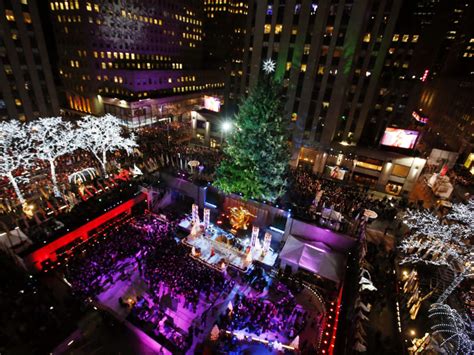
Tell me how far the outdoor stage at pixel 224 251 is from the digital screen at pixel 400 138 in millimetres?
19203

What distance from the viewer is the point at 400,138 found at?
26219mm

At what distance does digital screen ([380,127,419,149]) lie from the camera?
2591 cm

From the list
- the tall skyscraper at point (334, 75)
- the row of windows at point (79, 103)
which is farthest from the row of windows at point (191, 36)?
the tall skyscraper at point (334, 75)

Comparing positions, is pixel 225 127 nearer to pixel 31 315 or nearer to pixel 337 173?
pixel 337 173

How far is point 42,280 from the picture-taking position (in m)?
14.9

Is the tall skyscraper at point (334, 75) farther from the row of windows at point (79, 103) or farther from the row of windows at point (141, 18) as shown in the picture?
the row of windows at point (79, 103)

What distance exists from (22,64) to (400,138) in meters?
55.7

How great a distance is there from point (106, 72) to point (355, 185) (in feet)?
155

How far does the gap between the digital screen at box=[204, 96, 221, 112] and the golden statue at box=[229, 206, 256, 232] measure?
65.2ft

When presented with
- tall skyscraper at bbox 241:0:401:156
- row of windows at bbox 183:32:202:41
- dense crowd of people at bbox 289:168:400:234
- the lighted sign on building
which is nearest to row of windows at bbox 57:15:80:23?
row of windows at bbox 183:32:202:41

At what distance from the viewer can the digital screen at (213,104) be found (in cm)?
3525

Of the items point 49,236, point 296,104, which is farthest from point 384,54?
point 49,236

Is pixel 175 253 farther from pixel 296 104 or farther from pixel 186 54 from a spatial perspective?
pixel 186 54

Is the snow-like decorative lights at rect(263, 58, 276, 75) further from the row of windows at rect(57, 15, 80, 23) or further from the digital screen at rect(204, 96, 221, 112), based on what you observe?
the row of windows at rect(57, 15, 80, 23)
